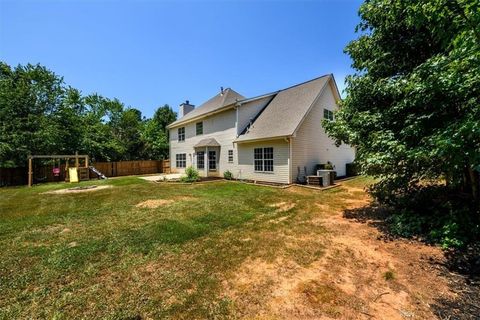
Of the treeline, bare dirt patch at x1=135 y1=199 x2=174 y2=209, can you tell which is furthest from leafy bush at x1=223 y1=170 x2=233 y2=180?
the treeline

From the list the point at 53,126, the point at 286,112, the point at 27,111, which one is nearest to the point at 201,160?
the point at 286,112

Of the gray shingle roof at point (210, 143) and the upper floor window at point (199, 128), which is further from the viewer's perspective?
the upper floor window at point (199, 128)

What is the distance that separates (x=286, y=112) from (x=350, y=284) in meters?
12.1

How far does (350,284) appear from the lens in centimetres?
313

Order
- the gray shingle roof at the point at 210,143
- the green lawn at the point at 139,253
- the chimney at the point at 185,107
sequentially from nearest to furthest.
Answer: the green lawn at the point at 139,253, the gray shingle roof at the point at 210,143, the chimney at the point at 185,107

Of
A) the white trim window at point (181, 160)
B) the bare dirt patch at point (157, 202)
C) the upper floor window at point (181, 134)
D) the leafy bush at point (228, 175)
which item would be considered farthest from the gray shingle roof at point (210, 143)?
the bare dirt patch at point (157, 202)

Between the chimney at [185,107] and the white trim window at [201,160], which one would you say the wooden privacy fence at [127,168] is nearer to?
the chimney at [185,107]

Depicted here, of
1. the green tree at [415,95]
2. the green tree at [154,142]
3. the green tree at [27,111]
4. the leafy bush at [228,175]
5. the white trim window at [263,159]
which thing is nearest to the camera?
the green tree at [415,95]

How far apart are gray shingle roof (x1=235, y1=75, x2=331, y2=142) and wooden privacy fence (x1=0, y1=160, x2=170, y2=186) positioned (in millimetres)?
13066

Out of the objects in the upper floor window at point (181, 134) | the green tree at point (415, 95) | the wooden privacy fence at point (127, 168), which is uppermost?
the upper floor window at point (181, 134)

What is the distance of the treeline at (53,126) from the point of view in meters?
16.3

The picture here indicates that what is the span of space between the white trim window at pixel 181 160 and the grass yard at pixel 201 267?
45.5 ft

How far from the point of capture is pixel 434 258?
12.6ft

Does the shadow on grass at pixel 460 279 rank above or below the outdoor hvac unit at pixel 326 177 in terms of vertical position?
below
